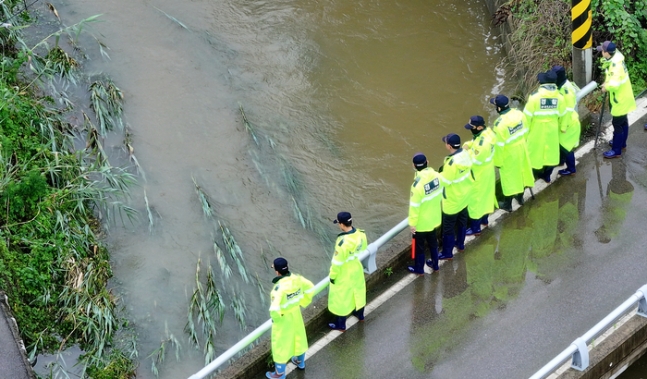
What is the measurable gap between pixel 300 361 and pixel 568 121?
4.36 meters

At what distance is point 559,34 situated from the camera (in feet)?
43.0

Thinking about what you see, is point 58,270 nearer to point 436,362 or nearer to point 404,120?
point 436,362

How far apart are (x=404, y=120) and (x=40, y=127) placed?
18.2ft

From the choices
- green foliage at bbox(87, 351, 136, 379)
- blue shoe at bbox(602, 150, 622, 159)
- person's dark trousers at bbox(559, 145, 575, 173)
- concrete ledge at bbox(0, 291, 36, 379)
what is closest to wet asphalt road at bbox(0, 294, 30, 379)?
concrete ledge at bbox(0, 291, 36, 379)

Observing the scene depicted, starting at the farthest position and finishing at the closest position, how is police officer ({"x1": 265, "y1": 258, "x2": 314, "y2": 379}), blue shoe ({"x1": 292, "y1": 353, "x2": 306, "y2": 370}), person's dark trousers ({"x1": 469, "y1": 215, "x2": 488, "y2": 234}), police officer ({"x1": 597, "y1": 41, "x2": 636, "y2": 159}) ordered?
police officer ({"x1": 597, "y1": 41, "x2": 636, "y2": 159}), person's dark trousers ({"x1": 469, "y1": 215, "x2": 488, "y2": 234}), blue shoe ({"x1": 292, "y1": 353, "x2": 306, "y2": 370}), police officer ({"x1": 265, "y1": 258, "x2": 314, "y2": 379})

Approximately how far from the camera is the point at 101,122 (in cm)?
1366

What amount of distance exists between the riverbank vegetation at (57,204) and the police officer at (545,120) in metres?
5.40

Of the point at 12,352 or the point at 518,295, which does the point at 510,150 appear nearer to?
the point at 518,295

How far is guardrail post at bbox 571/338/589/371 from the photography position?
25.6ft

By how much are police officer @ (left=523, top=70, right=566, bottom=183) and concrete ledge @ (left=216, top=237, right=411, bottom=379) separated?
6.55 ft

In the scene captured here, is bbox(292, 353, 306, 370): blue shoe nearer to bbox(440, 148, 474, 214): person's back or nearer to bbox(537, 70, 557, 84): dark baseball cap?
bbox(440, 148, 474, 214): person's back

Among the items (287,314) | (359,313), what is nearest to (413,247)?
(359,313)

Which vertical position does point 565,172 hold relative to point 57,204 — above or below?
above

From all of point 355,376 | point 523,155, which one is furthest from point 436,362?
point 523,155
